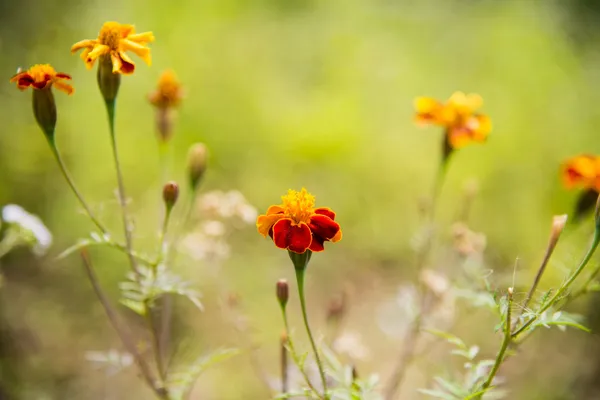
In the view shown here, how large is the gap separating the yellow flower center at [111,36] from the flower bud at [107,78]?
21mm

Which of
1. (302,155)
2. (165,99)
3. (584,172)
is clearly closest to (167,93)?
(165,99)

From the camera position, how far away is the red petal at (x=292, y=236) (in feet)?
2.46

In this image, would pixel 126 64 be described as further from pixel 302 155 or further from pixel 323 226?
pixel 302 155

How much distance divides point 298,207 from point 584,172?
571mm

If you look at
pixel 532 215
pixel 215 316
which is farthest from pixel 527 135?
pixel 215 316

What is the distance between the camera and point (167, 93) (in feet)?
3.76

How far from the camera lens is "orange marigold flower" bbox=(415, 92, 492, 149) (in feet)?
3.68

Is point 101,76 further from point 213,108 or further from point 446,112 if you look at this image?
point 213,108

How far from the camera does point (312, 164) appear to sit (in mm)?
2428

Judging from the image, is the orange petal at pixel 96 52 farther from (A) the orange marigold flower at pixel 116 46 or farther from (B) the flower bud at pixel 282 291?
(B) the flower bud at pixel 282 291

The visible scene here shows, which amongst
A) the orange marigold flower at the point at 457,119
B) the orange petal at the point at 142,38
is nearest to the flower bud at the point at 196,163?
the orange petal at the point at 142,38

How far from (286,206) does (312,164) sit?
1631 mm

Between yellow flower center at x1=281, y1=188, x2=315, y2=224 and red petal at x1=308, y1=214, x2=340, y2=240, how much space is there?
1 centimetres

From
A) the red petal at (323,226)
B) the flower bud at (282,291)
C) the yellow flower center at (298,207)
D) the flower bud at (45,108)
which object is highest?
the flower bud at (45,108)
